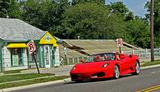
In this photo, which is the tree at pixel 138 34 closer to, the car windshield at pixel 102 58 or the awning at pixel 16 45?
the awning at pixel 16 45

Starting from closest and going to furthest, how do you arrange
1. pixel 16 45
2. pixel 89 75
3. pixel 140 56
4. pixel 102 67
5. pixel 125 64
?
1. pixel 89 75
2. pixel 102 67
3. pixel 125 64
4. pixel 16 45
5. pixel 140 56

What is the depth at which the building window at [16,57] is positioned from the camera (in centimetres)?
4567

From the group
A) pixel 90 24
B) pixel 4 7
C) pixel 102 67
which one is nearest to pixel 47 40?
pixel 102 67

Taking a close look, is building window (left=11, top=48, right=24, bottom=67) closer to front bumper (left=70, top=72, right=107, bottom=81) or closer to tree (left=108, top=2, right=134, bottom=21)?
front bumper (left=70, top=72, right=107, bottom=81)

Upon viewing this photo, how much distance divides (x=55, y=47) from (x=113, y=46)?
89.3 feet

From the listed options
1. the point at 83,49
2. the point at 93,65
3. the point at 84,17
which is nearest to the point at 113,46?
the point at 83,49

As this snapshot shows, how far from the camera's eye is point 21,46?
151 ft

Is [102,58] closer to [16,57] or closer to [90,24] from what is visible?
[16,57]

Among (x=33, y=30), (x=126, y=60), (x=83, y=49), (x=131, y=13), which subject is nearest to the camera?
(x=126, y=60)

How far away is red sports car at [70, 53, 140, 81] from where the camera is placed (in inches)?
872

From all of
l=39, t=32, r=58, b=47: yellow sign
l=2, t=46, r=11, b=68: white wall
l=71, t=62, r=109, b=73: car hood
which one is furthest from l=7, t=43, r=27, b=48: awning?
l=71, t=62, r=109, b=73: car hood

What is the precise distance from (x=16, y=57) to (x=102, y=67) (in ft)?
81.6

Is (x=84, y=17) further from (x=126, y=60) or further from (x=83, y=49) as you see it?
(x=126, y=60)

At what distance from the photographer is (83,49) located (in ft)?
224
